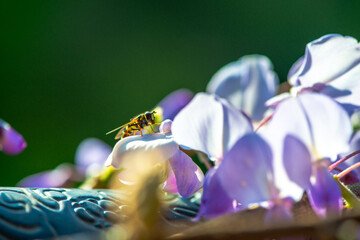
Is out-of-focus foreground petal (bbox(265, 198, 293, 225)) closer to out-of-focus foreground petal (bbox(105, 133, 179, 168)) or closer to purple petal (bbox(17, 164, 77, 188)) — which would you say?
out-of-focus foreground petal (bbox(105, 133, 179, 168))

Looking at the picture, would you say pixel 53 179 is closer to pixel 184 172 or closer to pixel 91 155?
pixel 91 155

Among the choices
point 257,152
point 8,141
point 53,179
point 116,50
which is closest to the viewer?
point 257,152

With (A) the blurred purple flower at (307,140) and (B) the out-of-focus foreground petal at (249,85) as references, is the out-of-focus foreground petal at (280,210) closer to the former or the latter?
(A) the blurred purple flower at (307,140)

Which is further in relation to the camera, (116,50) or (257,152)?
(116,50)

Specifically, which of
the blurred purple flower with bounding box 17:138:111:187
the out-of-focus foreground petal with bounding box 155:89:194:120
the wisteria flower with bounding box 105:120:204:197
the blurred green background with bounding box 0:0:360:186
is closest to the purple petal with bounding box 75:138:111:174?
the blurred purple flower with bounding box 17:138:111:187

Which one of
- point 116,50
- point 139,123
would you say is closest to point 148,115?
point 139,123

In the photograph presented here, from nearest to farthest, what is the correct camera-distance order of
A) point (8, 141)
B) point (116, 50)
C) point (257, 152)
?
point (257, 152) < point (8, 141) < point (116, 50)
